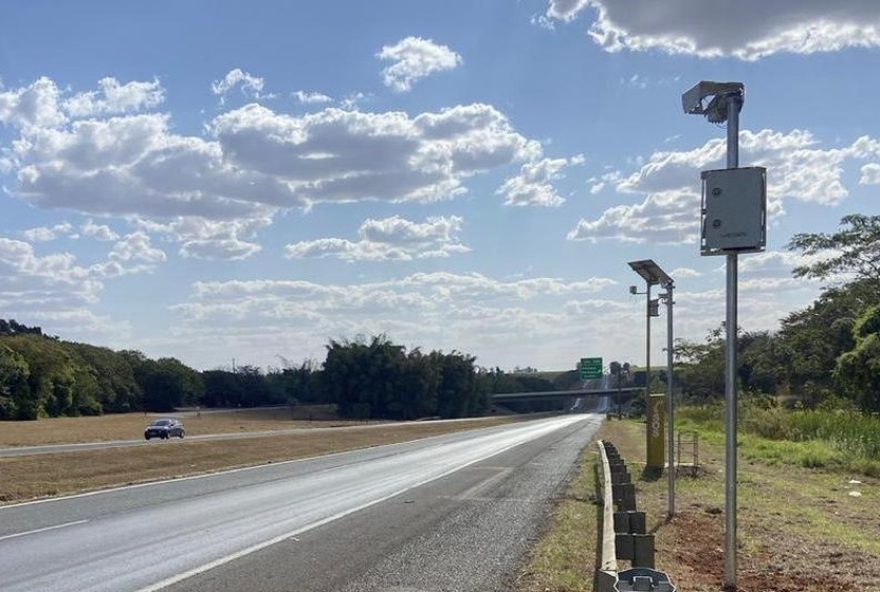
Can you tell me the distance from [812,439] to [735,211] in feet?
103

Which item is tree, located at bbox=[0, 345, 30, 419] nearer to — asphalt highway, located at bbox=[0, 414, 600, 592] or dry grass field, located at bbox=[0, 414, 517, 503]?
dry grass field, located at bbox=[0, 414, 517, 503]

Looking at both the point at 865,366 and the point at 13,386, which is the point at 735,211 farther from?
the point at 13,386

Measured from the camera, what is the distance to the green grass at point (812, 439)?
2730cm

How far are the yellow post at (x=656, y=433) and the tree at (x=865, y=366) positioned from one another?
19.0 metres

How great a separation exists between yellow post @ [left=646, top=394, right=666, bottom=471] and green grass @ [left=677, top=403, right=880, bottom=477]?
511 centimetres

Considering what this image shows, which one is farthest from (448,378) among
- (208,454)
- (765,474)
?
(765,474)

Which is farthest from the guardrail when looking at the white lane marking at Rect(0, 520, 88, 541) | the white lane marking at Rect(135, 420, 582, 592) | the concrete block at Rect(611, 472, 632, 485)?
the white lane marking at Rect(0, 520, 88, 541)

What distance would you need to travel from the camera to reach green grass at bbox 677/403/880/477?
27297 millimetres

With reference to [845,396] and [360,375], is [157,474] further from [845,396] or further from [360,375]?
[360,375]

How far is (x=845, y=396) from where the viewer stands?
49.2 meters

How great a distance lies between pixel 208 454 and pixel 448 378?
4291 inches

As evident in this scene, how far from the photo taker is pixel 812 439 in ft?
119

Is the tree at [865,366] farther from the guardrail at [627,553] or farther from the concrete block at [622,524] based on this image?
the concrete block at [622,524]

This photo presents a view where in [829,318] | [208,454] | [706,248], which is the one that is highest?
[829,318]
